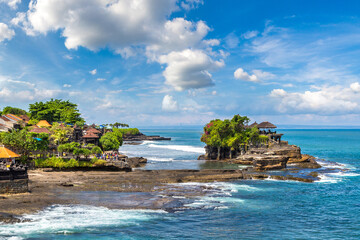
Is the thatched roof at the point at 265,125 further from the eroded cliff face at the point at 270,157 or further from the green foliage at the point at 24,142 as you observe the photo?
the green foliage at the point at 24,142

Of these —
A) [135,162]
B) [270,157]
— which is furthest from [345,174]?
[135,162]

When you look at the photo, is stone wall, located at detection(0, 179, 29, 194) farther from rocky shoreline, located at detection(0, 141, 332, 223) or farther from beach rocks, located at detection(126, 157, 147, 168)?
beach rocks, located at detection(126, 157, 147, 168)

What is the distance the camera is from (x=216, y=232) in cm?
2497

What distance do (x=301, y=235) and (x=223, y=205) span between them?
9.73m

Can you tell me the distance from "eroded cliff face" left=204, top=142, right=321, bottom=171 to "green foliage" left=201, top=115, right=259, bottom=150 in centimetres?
366

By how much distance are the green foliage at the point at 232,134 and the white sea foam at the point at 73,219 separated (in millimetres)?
52336

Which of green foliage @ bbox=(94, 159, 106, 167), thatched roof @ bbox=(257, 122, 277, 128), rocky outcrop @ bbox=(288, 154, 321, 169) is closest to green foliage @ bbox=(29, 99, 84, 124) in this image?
green foliage @ bbox=(94, 159, 106, 167)

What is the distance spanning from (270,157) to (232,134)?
68.1 ft

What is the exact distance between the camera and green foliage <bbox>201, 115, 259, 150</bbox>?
79688 mm

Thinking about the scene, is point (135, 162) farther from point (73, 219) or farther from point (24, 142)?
point (73, 219)

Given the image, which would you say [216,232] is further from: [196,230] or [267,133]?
Result: [267,133]

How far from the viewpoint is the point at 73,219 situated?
26.4 meters

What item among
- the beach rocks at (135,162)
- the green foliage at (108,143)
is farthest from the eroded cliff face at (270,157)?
the green foliage at (108,143)

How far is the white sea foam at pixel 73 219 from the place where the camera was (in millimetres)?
23812
